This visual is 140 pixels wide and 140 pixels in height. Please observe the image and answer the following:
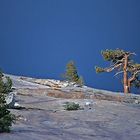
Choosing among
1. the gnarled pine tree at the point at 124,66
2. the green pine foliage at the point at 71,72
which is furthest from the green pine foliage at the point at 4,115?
the green pine foliage at the point at 71,72

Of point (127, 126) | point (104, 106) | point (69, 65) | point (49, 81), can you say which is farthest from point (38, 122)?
point (69, 65)

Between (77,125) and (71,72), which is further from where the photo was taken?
(71,72)

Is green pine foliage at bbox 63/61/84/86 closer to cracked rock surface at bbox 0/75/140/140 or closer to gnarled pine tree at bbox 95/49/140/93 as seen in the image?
gnarled pine tree at bbox 95/49/140/93

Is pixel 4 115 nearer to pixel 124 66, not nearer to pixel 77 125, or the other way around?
pixel 77 125

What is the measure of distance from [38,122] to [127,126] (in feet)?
16.2

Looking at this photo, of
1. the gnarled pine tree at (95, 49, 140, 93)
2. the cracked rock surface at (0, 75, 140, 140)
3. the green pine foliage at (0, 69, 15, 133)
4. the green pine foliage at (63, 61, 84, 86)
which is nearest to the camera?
the green pine foliage at (0, 69, 15, 133)

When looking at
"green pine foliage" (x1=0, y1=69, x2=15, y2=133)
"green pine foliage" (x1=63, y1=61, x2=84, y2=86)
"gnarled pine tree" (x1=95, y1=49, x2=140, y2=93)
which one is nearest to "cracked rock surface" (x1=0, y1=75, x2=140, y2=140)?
"green pine foliage" (x1=0, y1=69, x2=15, y2=133)

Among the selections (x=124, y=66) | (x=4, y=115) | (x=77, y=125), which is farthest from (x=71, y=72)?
(x=4, y=115)

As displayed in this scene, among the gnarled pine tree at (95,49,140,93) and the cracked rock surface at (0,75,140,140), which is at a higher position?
the gnarled pine tree at (95,49,140,93)

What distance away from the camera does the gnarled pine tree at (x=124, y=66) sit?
180 feet

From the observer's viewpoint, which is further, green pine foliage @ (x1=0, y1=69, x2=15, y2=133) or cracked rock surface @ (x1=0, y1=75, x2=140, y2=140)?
cracked rock surface @ (x1=0, y1=75, x2=140, y2=140)

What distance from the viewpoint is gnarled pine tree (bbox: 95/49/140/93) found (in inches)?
2154

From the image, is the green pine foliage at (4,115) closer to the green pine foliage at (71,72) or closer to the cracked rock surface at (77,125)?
the cracked rock surface at (77,125)

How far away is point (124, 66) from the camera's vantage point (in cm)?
5503
